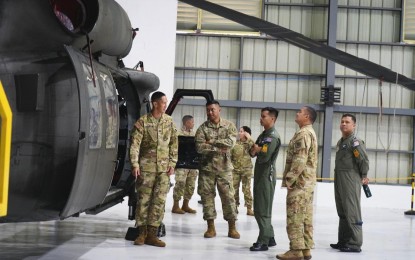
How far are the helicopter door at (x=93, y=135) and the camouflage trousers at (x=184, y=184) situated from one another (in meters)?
5.73

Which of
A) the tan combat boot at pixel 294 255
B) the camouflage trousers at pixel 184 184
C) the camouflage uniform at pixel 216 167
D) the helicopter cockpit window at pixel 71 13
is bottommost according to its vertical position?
the tan combat boot at pixel 294 255

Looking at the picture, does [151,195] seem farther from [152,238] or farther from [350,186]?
[350,186]

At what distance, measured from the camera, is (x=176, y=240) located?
764 cm

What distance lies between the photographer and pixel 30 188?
4531mm

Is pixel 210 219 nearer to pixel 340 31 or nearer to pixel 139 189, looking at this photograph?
pixel 139 189

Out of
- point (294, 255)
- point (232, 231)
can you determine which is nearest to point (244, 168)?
point (232, 231)

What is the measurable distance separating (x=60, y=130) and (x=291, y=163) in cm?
271

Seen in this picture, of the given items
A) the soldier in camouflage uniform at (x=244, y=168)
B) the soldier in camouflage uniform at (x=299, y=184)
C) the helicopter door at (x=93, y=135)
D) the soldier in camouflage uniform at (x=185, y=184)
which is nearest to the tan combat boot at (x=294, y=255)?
the soldier in camouflage uniform at (x=299, y=184)

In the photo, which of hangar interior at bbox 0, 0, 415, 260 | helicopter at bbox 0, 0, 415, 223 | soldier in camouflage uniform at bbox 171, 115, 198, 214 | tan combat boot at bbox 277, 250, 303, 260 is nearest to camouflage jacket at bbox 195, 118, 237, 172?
tan combat boot at bbox 277, 250, 303, 260

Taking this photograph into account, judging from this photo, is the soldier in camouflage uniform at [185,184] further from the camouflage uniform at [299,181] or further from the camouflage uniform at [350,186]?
the camouflage uniform at [299,181]

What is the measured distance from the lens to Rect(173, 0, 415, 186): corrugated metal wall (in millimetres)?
17641

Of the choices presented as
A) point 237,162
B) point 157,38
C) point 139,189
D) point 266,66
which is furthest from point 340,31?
point 139,189

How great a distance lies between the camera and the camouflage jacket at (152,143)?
6.73 metres

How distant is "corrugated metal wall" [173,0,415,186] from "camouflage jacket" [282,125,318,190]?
444 inches
